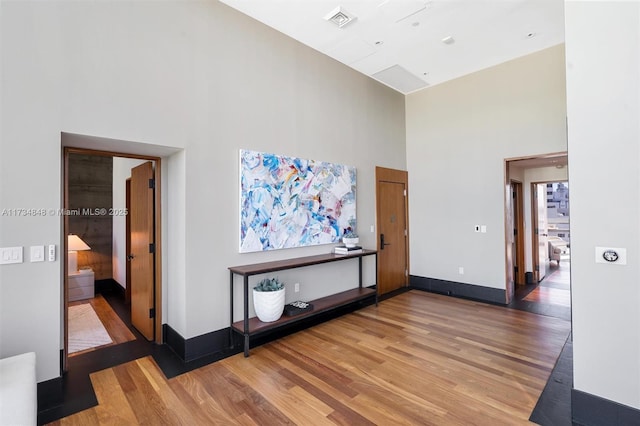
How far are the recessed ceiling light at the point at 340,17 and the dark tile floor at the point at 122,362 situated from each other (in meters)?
3.87

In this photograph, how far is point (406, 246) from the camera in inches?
231

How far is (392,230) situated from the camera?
217 inches

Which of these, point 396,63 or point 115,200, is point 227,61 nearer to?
point 396,63

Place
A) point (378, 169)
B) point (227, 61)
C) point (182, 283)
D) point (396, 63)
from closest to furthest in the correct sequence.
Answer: point (182, 283) → point (227, 61) → point (396, 63) → point (378, 169)

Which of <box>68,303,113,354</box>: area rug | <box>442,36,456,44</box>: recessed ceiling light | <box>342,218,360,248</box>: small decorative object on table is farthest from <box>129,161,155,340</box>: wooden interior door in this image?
<box>442,36,456,44</box>: recessed ceiling light

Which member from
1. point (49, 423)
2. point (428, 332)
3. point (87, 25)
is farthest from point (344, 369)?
point (87, 25)

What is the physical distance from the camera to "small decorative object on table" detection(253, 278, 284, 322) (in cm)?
322

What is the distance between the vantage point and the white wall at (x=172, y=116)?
87.8 inches

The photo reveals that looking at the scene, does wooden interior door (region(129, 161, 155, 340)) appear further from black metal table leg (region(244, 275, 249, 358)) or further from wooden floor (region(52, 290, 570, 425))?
black metal table leg (region(244, 275, 249, 358))

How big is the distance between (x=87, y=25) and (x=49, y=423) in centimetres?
304

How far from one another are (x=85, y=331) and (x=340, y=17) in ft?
15.9

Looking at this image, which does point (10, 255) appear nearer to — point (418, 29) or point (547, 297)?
point (418, 29)

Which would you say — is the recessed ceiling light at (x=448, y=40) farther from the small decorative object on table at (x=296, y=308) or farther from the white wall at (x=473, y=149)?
the small decorative object on table at (x=296, y=308)

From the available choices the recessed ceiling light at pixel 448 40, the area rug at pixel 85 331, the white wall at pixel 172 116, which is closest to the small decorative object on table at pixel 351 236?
the white wall at pixel 172 116
